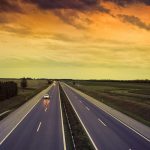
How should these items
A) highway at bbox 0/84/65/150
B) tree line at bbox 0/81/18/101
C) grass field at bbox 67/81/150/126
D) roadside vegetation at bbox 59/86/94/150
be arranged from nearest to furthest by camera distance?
1. highway at bbox 0/84/65/150
2. roadside vegetation at bbox 59/86/94/150
3. grass field at bbox 67/81/150/126
4. tree line at bbox 0/81/18/101

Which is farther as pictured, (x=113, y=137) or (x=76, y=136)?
(x=76, y=136)

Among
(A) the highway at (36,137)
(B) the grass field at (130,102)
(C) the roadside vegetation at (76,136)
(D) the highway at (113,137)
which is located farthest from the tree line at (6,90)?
(D) the highway at (113,137)

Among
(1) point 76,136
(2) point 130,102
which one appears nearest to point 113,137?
(1) point 76,136

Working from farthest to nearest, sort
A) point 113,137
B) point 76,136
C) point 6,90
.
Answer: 1. point 6,90
2. point 76,136
3. point 113,137

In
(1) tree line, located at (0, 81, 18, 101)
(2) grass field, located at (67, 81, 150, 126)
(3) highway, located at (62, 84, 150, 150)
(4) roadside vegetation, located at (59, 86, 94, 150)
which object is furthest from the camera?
(1) tree line, located at (0, 81, 18, 101)

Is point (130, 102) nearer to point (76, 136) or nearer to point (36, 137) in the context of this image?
point (76, 136)

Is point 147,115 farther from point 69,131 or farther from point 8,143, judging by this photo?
point 8,143

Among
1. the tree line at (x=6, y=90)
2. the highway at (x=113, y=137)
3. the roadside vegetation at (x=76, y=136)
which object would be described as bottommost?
the roadside vegetation at (x=76, y=136)

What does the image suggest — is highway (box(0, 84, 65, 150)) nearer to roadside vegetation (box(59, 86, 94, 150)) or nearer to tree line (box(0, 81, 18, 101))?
roadside vegetation (box(59, 86, 94, 150))

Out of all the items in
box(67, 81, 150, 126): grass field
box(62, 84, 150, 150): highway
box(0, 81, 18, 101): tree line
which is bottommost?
box(62, 84, 150, 150): highway

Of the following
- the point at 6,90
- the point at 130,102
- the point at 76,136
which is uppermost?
→ the point at 6,90

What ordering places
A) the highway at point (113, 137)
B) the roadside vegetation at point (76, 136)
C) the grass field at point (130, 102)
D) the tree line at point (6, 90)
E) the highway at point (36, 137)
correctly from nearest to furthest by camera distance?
the highway at point (36, 137), the highway at point (113, 137), the roadside vegetation at point (76, 136), the grass field at point (130, 102), the tree line at point (6, 90)

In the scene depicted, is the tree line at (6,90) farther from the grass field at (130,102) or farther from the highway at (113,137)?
the highway at (113,137)

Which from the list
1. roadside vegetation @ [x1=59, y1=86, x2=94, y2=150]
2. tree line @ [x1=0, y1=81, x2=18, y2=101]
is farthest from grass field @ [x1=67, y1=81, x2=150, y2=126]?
tree line @ [x1=0, y1=81, x2=18, y2=101]
